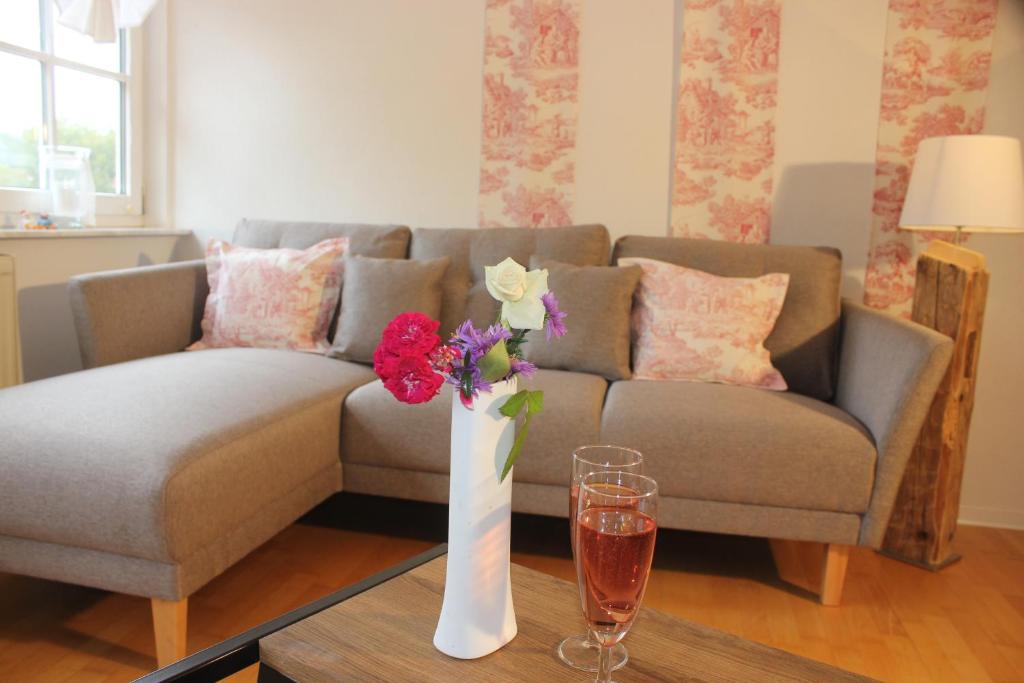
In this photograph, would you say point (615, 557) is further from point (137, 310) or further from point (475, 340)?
point (137, 310)

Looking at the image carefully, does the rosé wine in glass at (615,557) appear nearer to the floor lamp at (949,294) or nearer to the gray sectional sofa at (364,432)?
the gray sectional sofa at (364,432)

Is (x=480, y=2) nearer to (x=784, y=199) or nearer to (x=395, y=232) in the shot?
(x=395, y=232)

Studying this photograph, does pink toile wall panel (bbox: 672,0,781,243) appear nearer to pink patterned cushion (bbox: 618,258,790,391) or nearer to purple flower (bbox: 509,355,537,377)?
pink patterned cushion (bbox: 618,258,790,391)

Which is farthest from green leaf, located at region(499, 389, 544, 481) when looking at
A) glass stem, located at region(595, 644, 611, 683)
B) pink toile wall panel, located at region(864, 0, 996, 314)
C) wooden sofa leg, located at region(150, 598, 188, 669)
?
pink toile wall panel, located at region(864, 0, 996, 314)

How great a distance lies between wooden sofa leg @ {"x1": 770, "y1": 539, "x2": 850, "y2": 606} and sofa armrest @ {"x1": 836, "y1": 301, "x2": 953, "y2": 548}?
10 cm

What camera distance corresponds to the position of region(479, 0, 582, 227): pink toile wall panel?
2.99m

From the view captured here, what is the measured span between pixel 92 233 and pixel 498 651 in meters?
2.52

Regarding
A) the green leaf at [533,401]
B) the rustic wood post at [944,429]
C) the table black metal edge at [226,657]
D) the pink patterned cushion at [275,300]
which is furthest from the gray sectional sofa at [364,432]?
the green leaf at [533,401]

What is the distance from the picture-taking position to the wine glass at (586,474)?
867 millimetres

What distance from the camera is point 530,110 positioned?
3.03 m

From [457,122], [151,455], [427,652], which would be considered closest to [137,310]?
[151,455]

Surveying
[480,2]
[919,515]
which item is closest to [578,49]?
[480,2]

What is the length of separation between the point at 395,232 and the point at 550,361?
0.81 m

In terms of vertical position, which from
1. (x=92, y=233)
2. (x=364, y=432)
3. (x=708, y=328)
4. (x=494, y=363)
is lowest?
(x=364, y=432)
